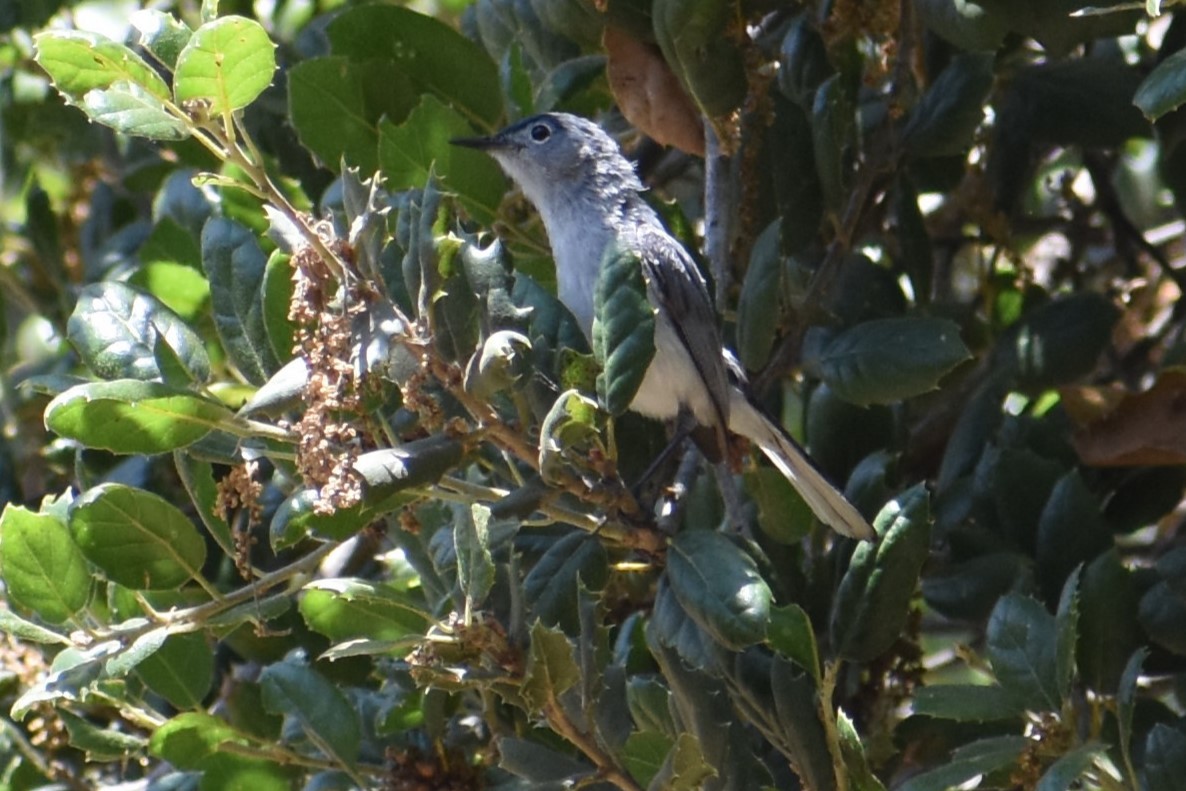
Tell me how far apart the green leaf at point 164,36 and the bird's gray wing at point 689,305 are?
1.22 metres

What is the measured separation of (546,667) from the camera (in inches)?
70.2

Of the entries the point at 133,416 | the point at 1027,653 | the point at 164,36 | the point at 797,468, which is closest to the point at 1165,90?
the point at 1027,653

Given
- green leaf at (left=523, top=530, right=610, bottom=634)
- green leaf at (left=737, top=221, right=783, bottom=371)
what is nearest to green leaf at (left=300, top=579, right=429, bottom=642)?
green leaf at (left=523, top=530, right=610, bottom=634)

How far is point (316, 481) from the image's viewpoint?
1.71 meters

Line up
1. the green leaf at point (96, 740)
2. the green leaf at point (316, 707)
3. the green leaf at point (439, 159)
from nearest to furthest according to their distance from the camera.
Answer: the green leaf at point (316, 707)
the green leaf at point (96, 740)
the green leaf at point (439, 159)

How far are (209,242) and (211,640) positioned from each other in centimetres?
86

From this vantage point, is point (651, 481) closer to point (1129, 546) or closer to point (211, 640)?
point (211, 640)

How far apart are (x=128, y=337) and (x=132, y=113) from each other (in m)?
0.40

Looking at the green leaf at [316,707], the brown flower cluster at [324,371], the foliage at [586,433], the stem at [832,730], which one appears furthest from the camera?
the green leaf at [316,707]

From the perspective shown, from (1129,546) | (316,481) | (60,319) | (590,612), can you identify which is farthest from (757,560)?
(60,319)

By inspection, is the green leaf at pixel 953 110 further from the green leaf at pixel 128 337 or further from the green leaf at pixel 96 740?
the green leaf at pixel 96 740

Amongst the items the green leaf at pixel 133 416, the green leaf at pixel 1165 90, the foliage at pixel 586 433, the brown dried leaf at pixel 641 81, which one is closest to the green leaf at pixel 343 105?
the foliage at pixel 586 433

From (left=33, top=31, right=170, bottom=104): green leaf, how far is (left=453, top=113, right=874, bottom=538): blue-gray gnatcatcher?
1044mm

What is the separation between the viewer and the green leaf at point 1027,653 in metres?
1.97
